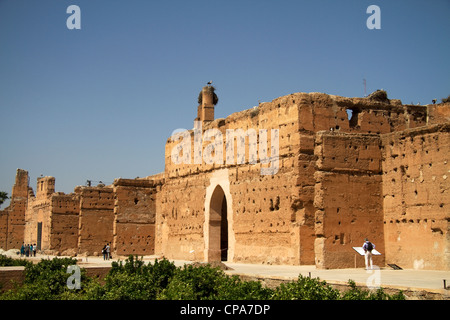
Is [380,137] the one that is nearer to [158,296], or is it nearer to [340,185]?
Answer: [340,185]

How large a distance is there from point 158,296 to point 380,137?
9.69 m

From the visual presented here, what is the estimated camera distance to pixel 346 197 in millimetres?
19516

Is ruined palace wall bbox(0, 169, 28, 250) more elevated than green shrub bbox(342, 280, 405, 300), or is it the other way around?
ruined palace wall bbox(0, 169, 28, 250)

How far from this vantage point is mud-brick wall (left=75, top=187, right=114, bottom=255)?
32.8m

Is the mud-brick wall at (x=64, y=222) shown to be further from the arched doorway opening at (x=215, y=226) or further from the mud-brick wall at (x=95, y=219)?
the arched doorway opening at (x=215, y=226)

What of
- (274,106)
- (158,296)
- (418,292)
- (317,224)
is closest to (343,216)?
(317,224)

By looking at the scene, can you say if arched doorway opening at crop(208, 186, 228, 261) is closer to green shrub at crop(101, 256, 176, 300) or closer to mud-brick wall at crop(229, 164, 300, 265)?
mud-brick wall at crop(229, 164, 300, 265)

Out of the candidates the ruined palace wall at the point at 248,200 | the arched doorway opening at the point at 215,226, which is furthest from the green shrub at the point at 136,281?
the arched doorway opening at the point at 215,226

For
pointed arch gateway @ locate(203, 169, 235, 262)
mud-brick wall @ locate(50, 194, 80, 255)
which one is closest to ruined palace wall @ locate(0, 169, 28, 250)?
mud-brick wall @ locate(50, 194, 80, 255)

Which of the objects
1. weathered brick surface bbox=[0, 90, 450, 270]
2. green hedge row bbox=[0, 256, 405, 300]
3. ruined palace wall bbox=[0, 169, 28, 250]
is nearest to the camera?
green hedge row bbox=[0, 256, 405, 300]

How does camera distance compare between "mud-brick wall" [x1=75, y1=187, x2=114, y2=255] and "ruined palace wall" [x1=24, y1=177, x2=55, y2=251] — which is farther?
"ruined palace wall" [x1=24, y1=177, x2=55, y2=251]
